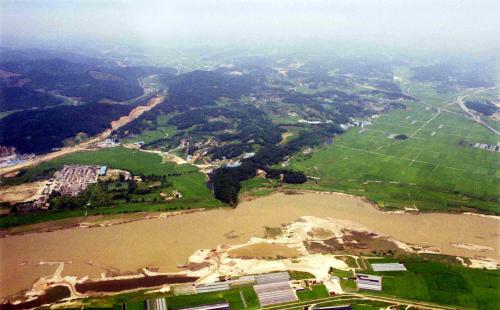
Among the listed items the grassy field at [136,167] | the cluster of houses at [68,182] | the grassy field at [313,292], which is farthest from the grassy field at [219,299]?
the cluster of houses at [68,182]

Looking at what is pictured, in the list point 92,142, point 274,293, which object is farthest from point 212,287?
point 92,142

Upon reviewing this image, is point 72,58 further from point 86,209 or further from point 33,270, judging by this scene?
point 33,270

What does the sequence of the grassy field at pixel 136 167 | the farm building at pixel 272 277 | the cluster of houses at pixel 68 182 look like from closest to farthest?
the farm building at pixel 272 277
the cluster of houses at pixel 68 182
the grassy field at pixel 136 167

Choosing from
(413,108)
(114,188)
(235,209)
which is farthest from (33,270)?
(413,108)

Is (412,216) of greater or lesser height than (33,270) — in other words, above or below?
above

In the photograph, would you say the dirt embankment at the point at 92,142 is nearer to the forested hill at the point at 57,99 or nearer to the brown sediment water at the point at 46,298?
the forested hill at the point at 57,99

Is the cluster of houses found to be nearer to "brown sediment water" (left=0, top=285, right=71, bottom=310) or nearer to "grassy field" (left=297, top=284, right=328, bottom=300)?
"brown sediment water" (left=0, top=285, right=71, bottom=310)
